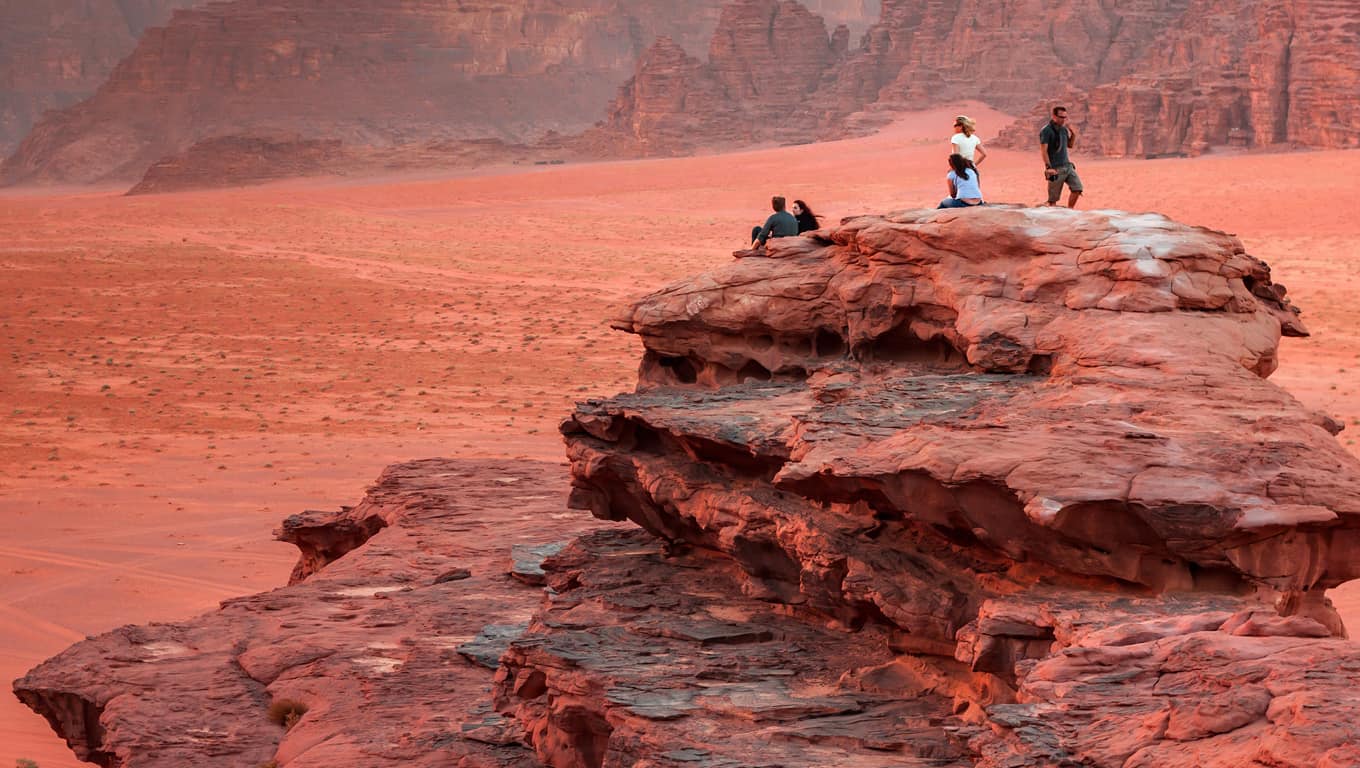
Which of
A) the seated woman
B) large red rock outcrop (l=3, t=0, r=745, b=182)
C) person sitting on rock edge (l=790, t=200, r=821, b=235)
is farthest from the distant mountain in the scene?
the seated woman

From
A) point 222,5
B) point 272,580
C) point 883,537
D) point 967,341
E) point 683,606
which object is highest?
point 222,5

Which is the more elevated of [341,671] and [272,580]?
[341,671]

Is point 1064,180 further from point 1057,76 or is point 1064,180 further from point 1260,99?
point 1057,76

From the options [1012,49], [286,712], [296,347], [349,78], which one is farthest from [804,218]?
[349,78]

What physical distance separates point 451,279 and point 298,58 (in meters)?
112

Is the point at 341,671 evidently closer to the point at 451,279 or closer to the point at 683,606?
the point at 683,606

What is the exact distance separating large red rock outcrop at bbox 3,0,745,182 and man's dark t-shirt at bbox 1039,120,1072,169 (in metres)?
118

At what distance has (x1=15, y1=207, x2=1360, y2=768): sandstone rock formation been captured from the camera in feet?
19.0

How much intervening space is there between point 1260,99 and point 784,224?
64452mm

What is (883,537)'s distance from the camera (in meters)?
7.38

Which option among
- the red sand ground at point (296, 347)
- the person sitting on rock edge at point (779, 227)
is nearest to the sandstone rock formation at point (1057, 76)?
the red sand ground at point (296, 347)

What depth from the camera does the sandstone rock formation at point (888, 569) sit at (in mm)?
5801

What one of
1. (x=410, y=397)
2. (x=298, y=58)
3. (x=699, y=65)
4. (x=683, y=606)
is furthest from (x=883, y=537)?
(x=298, y=58)

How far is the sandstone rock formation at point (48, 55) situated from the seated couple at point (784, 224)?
157717mm
